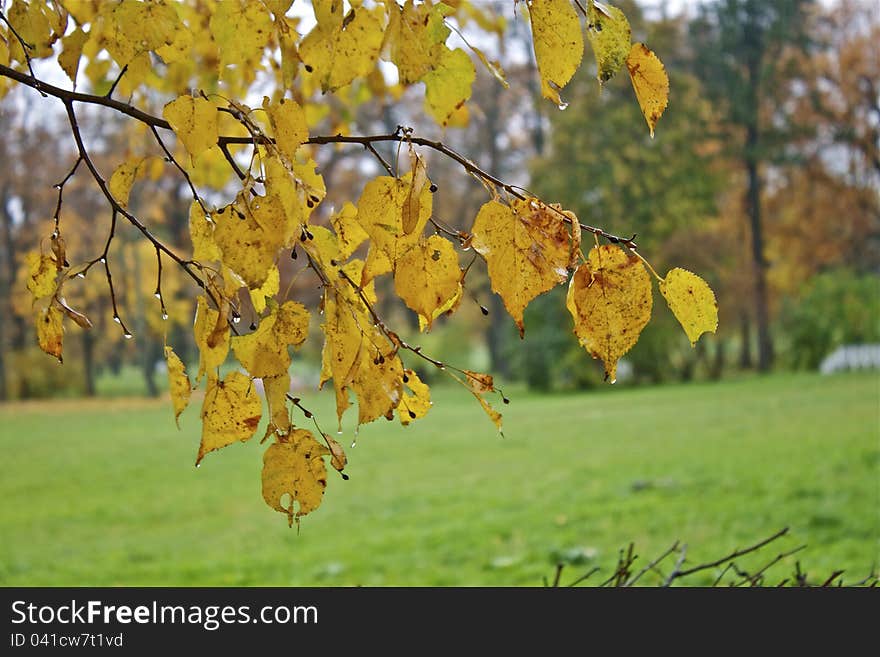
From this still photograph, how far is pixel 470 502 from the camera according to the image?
18.7 ft

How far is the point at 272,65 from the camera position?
2.09 m

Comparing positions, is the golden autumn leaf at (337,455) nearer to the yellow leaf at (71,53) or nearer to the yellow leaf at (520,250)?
the yellow leaf at (520,250)

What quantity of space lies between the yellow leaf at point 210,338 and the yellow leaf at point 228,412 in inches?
0.8

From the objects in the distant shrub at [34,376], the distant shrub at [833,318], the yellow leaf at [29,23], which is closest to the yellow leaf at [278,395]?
the yellow leaf at [29,23]

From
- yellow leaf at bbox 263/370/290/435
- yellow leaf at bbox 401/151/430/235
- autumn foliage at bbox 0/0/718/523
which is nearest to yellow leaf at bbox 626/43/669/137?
autumn foliage at bbox 0/0/718/523

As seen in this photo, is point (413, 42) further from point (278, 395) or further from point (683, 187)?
point (683, 187)

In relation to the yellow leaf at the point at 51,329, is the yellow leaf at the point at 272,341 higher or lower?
lower

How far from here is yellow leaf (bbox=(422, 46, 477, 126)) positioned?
0.92m

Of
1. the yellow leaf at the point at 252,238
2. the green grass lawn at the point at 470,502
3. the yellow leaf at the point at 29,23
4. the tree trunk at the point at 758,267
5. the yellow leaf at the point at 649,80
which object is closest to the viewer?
the yellow leaf at the point at 252,238

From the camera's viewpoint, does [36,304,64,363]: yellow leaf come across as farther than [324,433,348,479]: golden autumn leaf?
Yes

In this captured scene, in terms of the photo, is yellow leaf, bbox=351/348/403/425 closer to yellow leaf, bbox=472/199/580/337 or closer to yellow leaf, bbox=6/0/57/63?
yellow leaf, bbox=472/199/580/337

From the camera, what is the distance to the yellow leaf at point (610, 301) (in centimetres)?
88

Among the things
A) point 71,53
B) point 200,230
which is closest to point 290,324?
point 200,230

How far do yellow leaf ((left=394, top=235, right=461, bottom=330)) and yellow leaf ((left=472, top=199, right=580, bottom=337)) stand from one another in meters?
0.04
